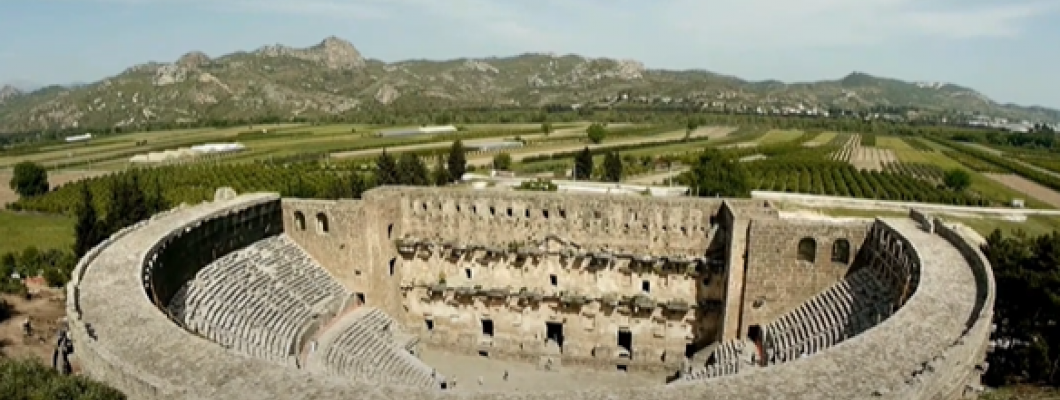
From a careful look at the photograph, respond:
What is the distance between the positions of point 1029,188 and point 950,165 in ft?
53.5

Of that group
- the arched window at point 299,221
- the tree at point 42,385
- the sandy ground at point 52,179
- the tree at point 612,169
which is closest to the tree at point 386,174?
the tree at point 612,169

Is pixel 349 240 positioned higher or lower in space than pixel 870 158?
higher

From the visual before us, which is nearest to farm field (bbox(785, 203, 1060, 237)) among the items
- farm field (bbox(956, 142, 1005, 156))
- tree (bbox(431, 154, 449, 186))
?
tree (bbox(431, 154, 449, 186))

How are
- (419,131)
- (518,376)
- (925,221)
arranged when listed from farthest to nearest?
1. (419,131)
2. (518,376)
3. (925,221)

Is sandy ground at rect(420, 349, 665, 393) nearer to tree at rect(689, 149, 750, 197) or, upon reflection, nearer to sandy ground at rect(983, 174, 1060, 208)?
tree at rect(689, 149, 750, 197)

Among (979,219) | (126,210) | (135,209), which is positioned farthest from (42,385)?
(979,219)

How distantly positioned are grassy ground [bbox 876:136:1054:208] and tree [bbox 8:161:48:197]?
324ft

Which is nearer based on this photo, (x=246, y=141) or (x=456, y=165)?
(x=456, y=165)

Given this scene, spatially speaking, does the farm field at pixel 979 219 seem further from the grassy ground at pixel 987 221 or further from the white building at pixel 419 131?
the white building at pixel 419 131

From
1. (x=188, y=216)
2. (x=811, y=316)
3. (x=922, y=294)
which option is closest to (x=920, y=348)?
(x=922, y=294)

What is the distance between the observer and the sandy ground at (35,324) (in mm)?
27922

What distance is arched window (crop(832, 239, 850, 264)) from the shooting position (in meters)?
29.1

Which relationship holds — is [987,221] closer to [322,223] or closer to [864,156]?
[322,223]

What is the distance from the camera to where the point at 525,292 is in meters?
34.3
